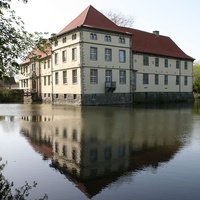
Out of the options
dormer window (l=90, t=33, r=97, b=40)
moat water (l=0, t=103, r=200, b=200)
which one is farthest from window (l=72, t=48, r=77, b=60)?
moat water (l=0, t=103, r=200, b=200)

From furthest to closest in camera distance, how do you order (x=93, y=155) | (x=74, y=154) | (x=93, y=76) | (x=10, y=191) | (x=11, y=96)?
(x=11, y=96)
(x=93, y=76)
(x=74, y=154)
(x=93, y=155)
(x=10, y=191)

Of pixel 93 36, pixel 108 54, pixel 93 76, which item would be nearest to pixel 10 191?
pixel 93 76

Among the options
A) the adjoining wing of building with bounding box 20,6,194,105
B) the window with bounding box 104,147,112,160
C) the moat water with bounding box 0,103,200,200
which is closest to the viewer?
the moat water with bounding box 0,103,200,200

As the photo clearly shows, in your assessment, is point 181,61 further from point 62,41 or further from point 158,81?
point 62,41

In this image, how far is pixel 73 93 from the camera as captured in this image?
3500 centimetres

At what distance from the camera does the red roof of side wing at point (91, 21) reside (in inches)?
1350

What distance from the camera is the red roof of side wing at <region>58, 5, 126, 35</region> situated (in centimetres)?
3428

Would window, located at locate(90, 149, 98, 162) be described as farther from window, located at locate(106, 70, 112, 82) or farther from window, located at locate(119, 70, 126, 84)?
window, located at locate(119, 70, 126, 84)

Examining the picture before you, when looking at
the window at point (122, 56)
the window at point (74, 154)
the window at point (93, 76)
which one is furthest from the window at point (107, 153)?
the window at point (122, 56)

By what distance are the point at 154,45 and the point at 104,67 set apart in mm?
13766

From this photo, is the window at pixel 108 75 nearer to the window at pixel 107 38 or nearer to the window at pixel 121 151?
the window at pixel 107 38

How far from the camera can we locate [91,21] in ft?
114

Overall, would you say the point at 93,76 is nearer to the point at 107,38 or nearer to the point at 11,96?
the point at 107,38

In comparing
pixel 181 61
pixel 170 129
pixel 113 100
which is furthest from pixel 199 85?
pixel 170 129
